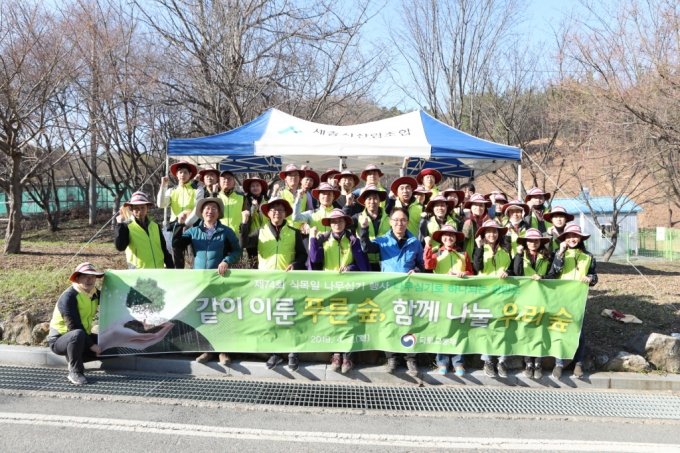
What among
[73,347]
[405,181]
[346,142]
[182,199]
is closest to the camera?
[73,347]

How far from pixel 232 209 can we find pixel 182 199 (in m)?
0.80

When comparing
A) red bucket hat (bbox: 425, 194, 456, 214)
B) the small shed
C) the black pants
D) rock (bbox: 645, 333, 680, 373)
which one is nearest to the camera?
the black pants

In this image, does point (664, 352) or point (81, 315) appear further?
point (664, 352)

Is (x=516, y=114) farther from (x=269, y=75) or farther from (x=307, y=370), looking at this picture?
(x=307, y=370)

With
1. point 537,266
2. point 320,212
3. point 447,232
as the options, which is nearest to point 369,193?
point 320,212

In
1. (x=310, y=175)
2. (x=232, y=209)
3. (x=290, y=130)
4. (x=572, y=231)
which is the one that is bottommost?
(x=572, y=231)

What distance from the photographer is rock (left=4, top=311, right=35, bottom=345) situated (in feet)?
19.3

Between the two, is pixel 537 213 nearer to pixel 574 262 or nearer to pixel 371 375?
pixel 574 262

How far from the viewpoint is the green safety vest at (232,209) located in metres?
6.17

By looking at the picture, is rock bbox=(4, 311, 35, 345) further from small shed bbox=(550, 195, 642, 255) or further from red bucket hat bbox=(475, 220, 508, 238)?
small shed bbox=(550, 195, 642, 255)

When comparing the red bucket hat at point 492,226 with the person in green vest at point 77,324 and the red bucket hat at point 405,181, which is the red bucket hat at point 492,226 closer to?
the red bucket hat at point 405,181

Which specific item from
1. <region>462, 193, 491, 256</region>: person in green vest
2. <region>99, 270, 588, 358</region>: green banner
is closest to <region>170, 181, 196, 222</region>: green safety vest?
<region>99, 270, 588, 358</region>: green banner

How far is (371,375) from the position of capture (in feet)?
17.1

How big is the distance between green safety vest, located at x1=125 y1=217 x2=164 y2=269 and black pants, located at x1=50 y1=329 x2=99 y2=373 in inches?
37.4
